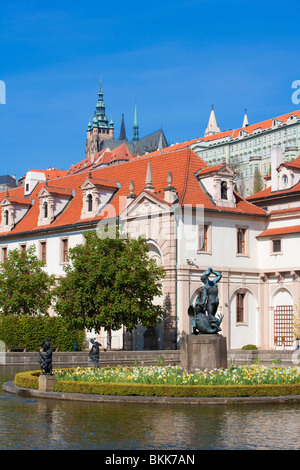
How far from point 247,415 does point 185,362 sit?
7.48 m

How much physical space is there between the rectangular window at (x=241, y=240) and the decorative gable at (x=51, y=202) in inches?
626

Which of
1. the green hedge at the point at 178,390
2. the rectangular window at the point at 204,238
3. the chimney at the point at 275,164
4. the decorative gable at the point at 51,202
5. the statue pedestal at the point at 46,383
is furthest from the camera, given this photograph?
the decorative gable at the point at 51,202

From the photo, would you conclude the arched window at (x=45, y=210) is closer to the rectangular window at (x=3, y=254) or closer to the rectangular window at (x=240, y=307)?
the rectangular window at (x=3, y=254)

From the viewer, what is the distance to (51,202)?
60.1 m

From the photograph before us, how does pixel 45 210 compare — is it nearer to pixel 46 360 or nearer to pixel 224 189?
pixel 224 189

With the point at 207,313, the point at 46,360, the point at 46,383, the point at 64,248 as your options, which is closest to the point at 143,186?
the point at 64,248

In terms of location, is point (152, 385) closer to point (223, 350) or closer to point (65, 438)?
point (223, 350)

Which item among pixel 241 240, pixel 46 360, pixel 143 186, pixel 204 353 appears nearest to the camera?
pixel 46 360

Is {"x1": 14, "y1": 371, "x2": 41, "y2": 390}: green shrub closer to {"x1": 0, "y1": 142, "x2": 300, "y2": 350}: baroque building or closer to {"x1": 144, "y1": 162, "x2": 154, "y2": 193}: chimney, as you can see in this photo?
{"x1": 0, "y1": 142, "x2": 300, "y2": 350}: baroque building

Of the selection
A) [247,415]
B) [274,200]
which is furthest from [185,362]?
[274,200]

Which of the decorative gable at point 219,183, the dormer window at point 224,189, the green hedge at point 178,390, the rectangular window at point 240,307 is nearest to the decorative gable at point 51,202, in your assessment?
the decorative gable at point 219,183

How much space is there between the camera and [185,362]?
89.8 feet

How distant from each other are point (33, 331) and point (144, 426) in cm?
2896

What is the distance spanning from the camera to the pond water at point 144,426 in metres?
15.4
